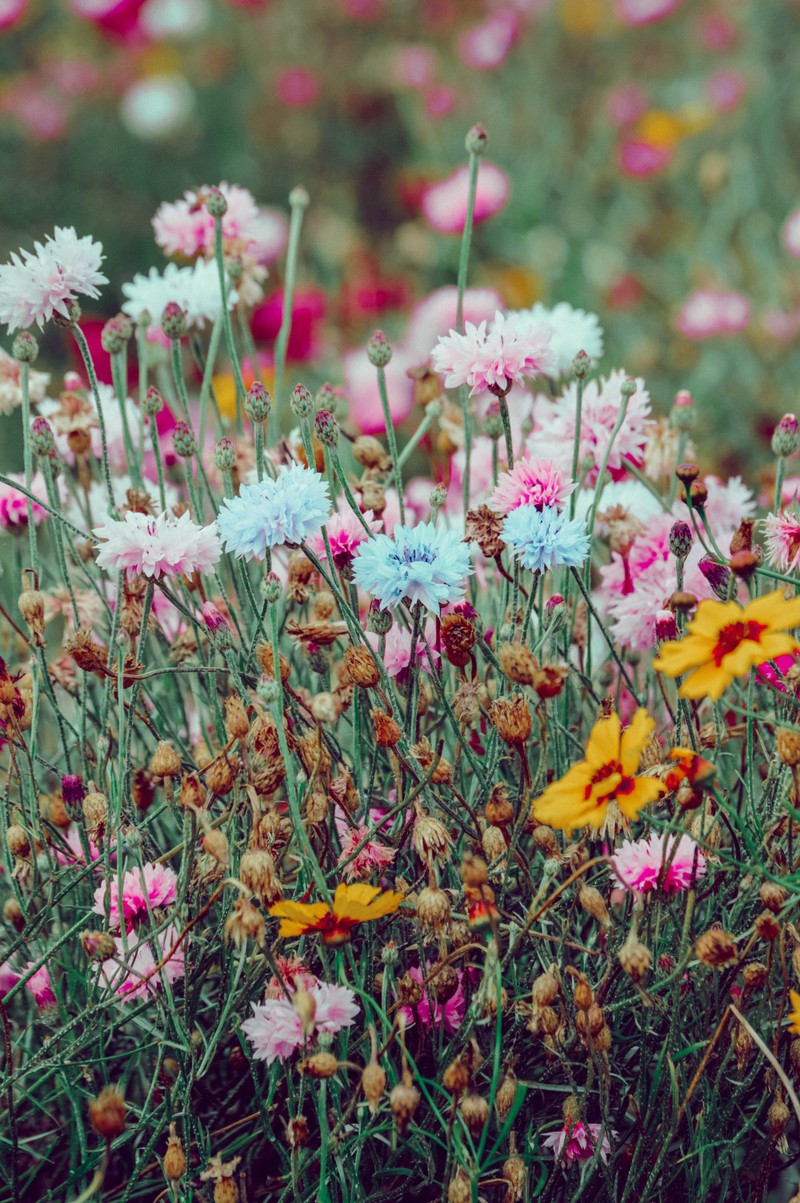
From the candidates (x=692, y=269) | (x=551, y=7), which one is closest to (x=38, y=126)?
(x=551, y=7)

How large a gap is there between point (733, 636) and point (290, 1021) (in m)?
0.35

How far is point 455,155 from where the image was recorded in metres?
3.03

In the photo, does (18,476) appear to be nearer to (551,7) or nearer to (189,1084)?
(189,1084)

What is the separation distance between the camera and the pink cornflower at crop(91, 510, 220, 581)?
743 mm

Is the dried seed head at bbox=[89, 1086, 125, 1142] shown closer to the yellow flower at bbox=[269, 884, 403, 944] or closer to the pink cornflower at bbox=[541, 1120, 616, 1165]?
the yellow flower at bbox=[269, 884, 403, 944]

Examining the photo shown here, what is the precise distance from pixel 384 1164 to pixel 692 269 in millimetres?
1949

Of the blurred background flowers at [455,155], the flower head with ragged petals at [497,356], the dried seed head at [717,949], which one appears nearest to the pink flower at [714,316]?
the blurred background flowers at [455,155]

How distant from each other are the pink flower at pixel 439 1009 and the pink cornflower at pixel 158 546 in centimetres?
31

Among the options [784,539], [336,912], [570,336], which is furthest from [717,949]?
[570,336]

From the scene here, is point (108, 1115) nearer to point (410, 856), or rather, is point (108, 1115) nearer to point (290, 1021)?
point (290, 1021)

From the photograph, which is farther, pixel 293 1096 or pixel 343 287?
pixel 343 287

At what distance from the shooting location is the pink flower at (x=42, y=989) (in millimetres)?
849

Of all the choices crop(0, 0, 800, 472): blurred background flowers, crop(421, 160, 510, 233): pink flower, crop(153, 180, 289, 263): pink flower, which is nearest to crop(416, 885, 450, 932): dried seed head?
crop(153, 180, 289, 263): pink flower

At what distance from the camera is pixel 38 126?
2.99 meters
